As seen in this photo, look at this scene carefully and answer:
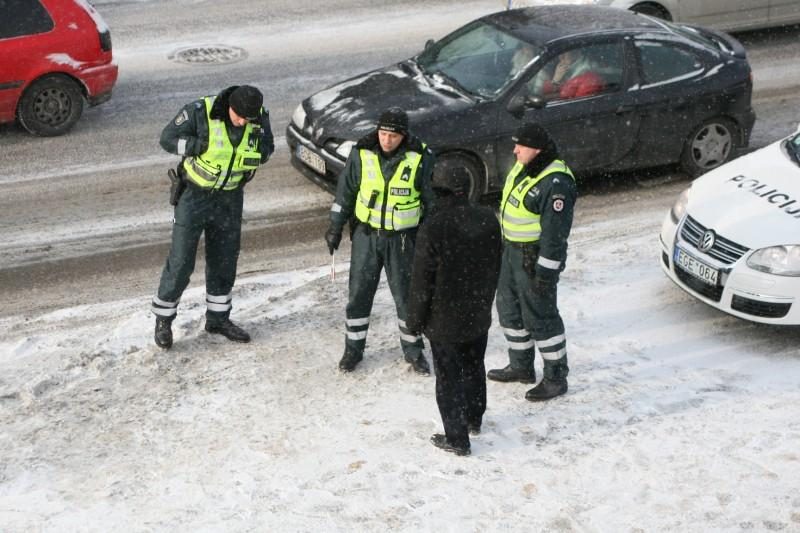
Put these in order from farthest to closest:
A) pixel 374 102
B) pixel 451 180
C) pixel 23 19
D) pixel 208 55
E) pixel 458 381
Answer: pixel 208 55, pixel 23 19, pixel 374 102, pixel 458 381, pixel 451 180

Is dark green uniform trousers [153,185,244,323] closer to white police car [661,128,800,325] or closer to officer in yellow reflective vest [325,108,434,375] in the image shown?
officer in yellow reflective vest [325,108,434,375]

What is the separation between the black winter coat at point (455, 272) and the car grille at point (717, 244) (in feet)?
8.64

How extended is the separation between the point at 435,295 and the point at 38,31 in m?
7.43

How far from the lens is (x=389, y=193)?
7.98m

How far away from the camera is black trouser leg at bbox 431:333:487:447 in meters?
7.18

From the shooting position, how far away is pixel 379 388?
821 centimetres

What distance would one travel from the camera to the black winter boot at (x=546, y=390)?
26.3ft

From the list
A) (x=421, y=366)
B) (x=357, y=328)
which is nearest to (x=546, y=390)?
(x=421, y=366)

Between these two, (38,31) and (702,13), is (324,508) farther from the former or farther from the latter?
(702,13)

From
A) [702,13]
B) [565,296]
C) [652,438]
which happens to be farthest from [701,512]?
[702,13]

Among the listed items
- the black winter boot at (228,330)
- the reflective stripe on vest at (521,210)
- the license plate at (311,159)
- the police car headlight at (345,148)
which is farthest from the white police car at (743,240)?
the black winter boot at (228,330)

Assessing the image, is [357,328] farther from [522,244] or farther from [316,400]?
[522,244]

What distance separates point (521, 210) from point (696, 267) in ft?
6.86

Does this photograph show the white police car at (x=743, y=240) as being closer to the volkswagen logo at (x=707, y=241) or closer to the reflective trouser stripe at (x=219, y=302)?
the volkswagen logo at (x=707, y=241)
